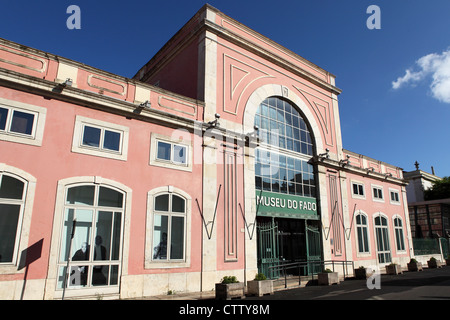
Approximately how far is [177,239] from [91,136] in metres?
5.03

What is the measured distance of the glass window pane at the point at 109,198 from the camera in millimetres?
11305

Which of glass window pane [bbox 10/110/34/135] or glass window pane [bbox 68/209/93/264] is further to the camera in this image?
glass window pane [bbox 68/209/93/264]

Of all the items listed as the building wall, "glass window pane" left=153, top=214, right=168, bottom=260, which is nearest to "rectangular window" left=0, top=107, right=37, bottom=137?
the building wall

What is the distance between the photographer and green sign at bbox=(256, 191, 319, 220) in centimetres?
1594

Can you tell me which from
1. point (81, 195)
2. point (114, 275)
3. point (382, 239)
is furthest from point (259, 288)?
point (382, 239)

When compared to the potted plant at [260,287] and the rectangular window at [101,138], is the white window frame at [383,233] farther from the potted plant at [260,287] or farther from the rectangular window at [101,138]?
the rectangular window at [101,138]

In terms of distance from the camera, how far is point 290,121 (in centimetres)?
1927

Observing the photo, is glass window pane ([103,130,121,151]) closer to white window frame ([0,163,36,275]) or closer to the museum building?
the museum building

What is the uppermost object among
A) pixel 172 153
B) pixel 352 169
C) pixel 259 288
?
pixel 352 169

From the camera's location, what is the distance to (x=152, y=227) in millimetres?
12125

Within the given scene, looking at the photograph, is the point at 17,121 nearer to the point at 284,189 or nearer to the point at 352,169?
the point at 284,189

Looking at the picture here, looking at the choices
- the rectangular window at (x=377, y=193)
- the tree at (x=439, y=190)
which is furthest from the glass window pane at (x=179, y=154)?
the tree at (x=439, y=190)

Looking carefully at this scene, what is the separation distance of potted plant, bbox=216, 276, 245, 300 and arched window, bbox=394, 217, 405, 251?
1789 cm
